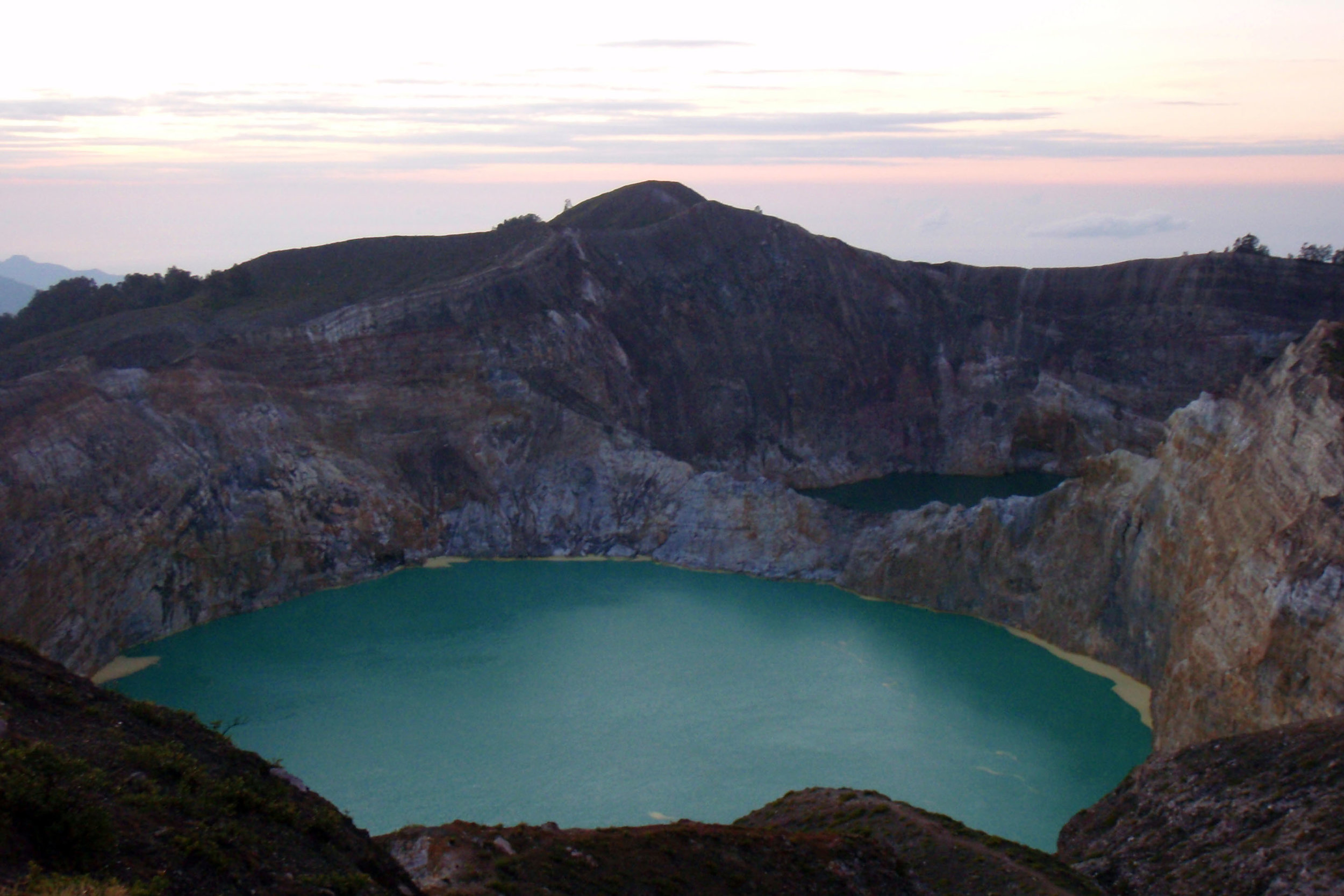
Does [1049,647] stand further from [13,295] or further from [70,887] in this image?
[13,295]

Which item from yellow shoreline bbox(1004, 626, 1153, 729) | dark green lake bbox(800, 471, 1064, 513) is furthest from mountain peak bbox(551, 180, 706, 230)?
yellow shoreline bbox(1004, 626, 1153, 729)

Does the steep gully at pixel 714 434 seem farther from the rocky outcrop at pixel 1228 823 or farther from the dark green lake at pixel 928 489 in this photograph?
the rocky outcrop at pixel 1228 823

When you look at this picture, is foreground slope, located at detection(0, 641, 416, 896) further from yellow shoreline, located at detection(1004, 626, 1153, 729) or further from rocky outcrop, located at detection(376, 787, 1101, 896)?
yellow shoreline, located at detection(1004, 626, 1153, 729)

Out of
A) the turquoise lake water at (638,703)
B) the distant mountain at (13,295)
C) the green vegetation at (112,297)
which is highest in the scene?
the distant mountain at (13,295)

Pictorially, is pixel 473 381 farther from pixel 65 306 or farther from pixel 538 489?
pixel 65 306

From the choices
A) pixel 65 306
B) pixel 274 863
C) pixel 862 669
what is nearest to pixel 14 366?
pixel 65 306

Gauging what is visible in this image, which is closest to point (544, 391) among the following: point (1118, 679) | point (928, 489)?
point (928, 489)

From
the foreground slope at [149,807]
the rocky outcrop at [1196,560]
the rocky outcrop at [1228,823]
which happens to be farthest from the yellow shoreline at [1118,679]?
the foreground slope at [149,807]
